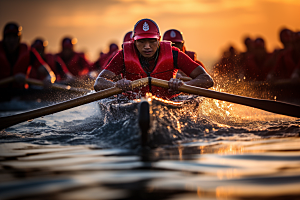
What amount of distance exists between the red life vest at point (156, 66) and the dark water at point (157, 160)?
2.18ft

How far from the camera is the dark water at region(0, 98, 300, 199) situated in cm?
241

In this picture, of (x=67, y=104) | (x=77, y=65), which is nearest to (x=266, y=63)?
(x=77, y=65)

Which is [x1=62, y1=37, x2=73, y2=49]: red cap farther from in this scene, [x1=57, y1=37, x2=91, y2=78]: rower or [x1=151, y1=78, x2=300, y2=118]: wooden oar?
[x1=151, y1=78, x2=300, y2=118]: wooden oar

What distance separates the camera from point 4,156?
3.75 meters

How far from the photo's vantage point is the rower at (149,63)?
5516 millimetres

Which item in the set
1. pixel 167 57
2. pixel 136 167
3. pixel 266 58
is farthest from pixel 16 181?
pixel 266 58

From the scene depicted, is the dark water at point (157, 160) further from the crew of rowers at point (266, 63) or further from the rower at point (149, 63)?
the crew of rowers at point (266, 63)

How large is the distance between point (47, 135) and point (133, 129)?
1.67 m

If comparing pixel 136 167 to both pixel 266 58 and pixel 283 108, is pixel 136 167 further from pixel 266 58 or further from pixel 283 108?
pixel 266 58

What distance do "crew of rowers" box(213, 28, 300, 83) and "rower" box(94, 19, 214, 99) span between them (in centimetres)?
573

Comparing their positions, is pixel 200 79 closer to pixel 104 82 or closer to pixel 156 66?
pixel 156 66

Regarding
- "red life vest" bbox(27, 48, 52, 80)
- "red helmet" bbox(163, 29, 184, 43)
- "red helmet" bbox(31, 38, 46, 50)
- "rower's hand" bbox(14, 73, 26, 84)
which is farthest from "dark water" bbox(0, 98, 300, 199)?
"red helmet" bbox(31, 38, 46, 50)

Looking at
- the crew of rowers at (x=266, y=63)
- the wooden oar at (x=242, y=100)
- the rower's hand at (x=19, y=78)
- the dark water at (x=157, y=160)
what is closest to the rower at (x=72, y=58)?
the crew of rowers at (x=266, y=63)

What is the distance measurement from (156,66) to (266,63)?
477 inches
